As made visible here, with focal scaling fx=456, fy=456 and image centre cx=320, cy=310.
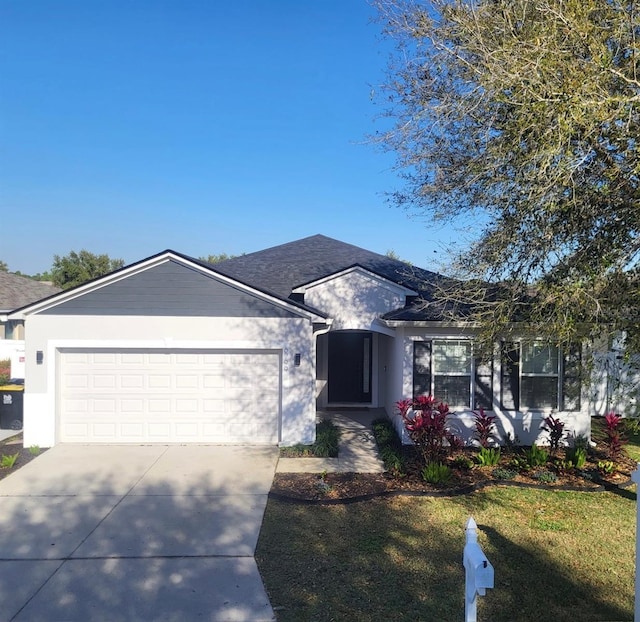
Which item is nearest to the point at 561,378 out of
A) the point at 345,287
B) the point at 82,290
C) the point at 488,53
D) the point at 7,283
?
the point at 345,287

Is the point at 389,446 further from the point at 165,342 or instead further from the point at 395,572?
the point at 165,342

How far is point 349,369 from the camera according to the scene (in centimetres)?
1411

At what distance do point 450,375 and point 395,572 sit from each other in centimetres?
580

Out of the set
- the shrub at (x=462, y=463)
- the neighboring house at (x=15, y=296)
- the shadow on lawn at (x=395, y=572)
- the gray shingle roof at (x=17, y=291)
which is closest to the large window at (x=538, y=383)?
the shrub at (x=462, y=463)

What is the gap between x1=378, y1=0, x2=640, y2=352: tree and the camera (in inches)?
214

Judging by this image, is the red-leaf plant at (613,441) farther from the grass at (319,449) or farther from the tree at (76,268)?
the tree at (76,268)

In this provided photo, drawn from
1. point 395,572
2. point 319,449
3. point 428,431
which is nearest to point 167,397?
point 319,449

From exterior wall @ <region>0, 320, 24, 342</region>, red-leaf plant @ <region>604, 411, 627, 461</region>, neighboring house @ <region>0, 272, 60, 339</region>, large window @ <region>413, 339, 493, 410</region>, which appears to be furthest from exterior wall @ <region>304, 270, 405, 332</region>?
exterior wall @ <region>0, 320, 24, 342</region>

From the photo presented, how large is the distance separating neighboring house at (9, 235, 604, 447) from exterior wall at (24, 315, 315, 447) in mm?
22

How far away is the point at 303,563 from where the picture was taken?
524cm

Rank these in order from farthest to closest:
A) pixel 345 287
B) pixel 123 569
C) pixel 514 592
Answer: pixel 345 287, pixel 123 569, pixel 514 592

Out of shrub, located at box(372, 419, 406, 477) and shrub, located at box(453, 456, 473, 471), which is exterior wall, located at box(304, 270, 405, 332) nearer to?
shrub, located at box(372, 419, 406, 477)

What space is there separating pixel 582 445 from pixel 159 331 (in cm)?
935

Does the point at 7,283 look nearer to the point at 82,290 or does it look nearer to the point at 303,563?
the point at 82,290
